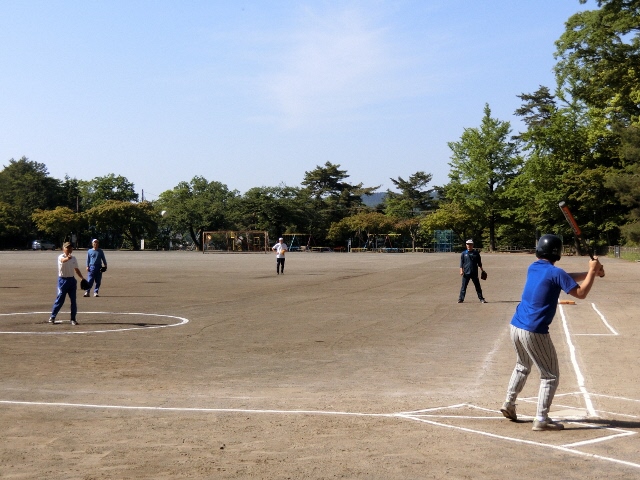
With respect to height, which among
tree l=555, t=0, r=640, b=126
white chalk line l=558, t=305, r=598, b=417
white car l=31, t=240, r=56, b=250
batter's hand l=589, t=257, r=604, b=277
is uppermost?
tree l=555, t=0, r=640, b=126

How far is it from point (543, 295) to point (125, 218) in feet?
381

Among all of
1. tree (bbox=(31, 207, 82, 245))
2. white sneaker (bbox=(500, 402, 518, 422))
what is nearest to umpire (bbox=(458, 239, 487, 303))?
white sneaker (bbox=(500, 402, 518, 422))

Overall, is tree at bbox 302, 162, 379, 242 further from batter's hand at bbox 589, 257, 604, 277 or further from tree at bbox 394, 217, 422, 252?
batter's hand at bbox 589, 257, 604, 277

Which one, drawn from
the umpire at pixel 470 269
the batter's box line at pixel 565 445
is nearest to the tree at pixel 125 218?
the umpire at pixel 470 269

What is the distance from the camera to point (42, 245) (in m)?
124

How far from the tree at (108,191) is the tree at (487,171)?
2816 inches

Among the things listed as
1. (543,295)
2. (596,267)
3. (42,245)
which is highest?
(596,267)

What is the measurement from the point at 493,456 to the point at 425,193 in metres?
140

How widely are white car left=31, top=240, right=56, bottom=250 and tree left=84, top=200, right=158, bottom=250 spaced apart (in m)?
8.58

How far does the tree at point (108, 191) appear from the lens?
14875 cm

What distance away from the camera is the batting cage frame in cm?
10650

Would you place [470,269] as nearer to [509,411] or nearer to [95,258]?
[95,258]

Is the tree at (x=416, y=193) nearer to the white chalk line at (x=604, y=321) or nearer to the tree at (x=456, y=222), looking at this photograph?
the tree at (x=456, y=222)

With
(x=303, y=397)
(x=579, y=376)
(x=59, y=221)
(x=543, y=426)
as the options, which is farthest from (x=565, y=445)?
(x=59, y=221)
